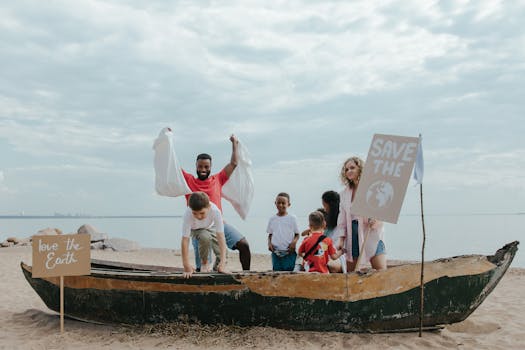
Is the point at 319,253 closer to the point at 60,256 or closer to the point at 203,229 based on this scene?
the point at 203,229

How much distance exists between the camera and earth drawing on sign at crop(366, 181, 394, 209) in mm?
4328

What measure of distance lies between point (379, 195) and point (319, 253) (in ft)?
2.86

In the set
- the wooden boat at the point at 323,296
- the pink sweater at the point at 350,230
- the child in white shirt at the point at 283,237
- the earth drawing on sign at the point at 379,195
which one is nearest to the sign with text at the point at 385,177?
the earth drawing on sign at the point at 379,195

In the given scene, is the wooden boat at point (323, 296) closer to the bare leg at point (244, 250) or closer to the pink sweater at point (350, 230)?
the pink sweater at point (350, 230)

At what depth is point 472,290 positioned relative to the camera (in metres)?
4.42

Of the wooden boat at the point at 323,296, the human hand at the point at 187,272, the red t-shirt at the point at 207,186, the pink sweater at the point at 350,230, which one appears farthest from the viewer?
the red t-shirt at the point at 207,186

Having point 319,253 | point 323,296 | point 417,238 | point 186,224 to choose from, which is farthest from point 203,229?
point 417,238

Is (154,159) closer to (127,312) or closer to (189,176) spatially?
(189,176)

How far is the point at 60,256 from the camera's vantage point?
4.75 meters

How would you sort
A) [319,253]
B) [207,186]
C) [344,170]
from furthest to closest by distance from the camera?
[207,186], [344,170], [319,253]

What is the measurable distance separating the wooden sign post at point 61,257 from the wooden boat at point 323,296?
1.59 feet

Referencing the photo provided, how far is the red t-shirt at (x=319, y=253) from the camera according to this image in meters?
4.67

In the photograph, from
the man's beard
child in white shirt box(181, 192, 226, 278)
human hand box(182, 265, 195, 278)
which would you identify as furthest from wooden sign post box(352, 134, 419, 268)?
the man's beard

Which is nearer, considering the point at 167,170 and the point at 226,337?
the point at 226,337
